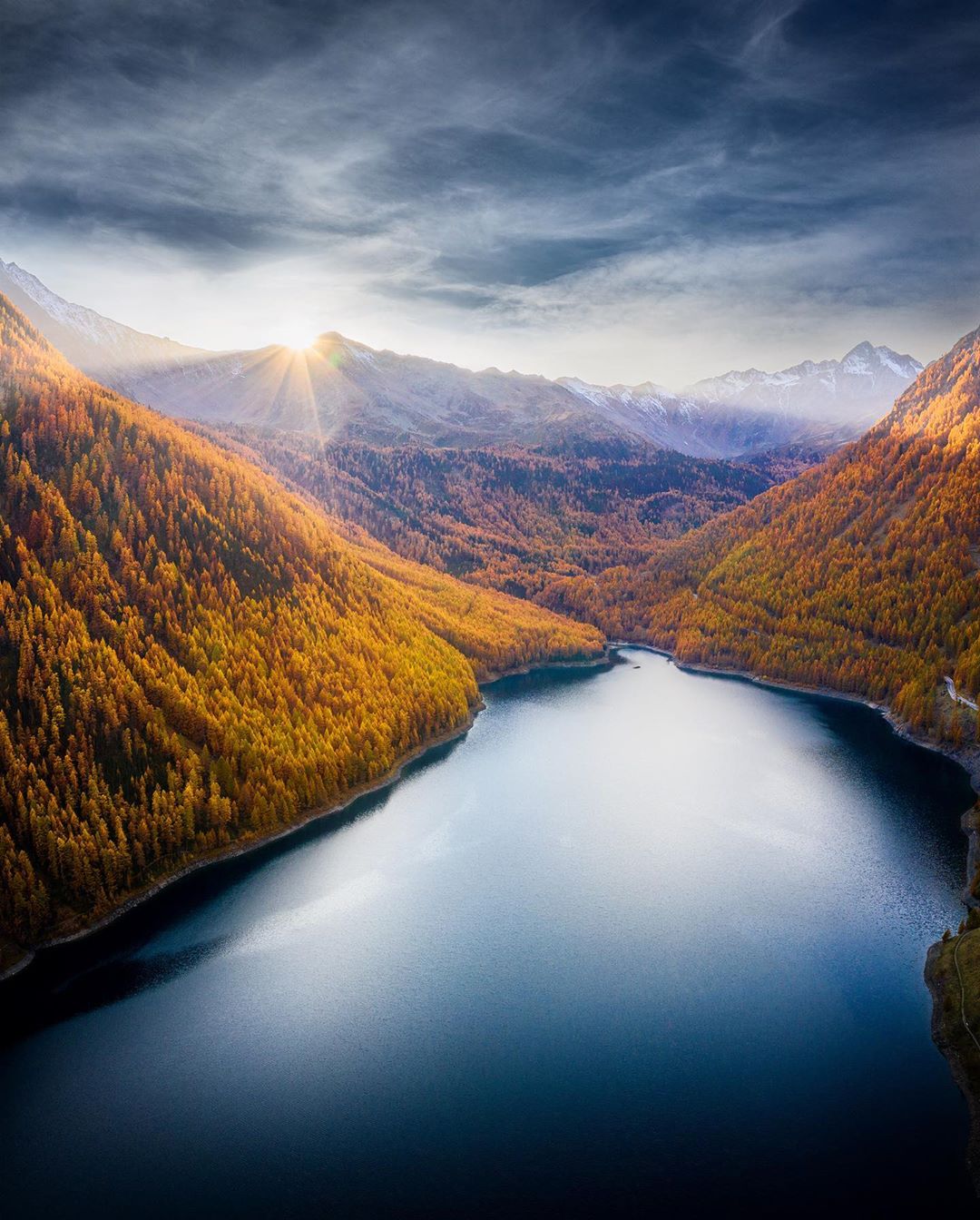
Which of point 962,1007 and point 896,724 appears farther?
point 896,724

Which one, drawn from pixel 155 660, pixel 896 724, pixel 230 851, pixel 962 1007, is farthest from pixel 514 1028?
pixel 896 724

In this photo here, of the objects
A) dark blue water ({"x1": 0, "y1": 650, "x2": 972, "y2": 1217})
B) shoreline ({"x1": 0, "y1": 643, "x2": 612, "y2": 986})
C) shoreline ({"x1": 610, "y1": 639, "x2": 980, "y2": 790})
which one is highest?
shoreline ({"x1": 610, "y1": 639, "x2": 980, "y2": 790})

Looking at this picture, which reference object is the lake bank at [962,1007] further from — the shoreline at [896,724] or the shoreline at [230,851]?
the shoreline at [230,851]

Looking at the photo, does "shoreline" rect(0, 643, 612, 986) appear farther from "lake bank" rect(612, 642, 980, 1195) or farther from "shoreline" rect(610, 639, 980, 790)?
"shoreline" rect(610, 639, 980, 790)

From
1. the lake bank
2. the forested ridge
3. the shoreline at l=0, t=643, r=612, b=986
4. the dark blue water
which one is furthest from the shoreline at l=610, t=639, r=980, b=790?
the shoreline at l=0, t=643, r=612, b=986

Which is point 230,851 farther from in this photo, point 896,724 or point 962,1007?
point 896,724
